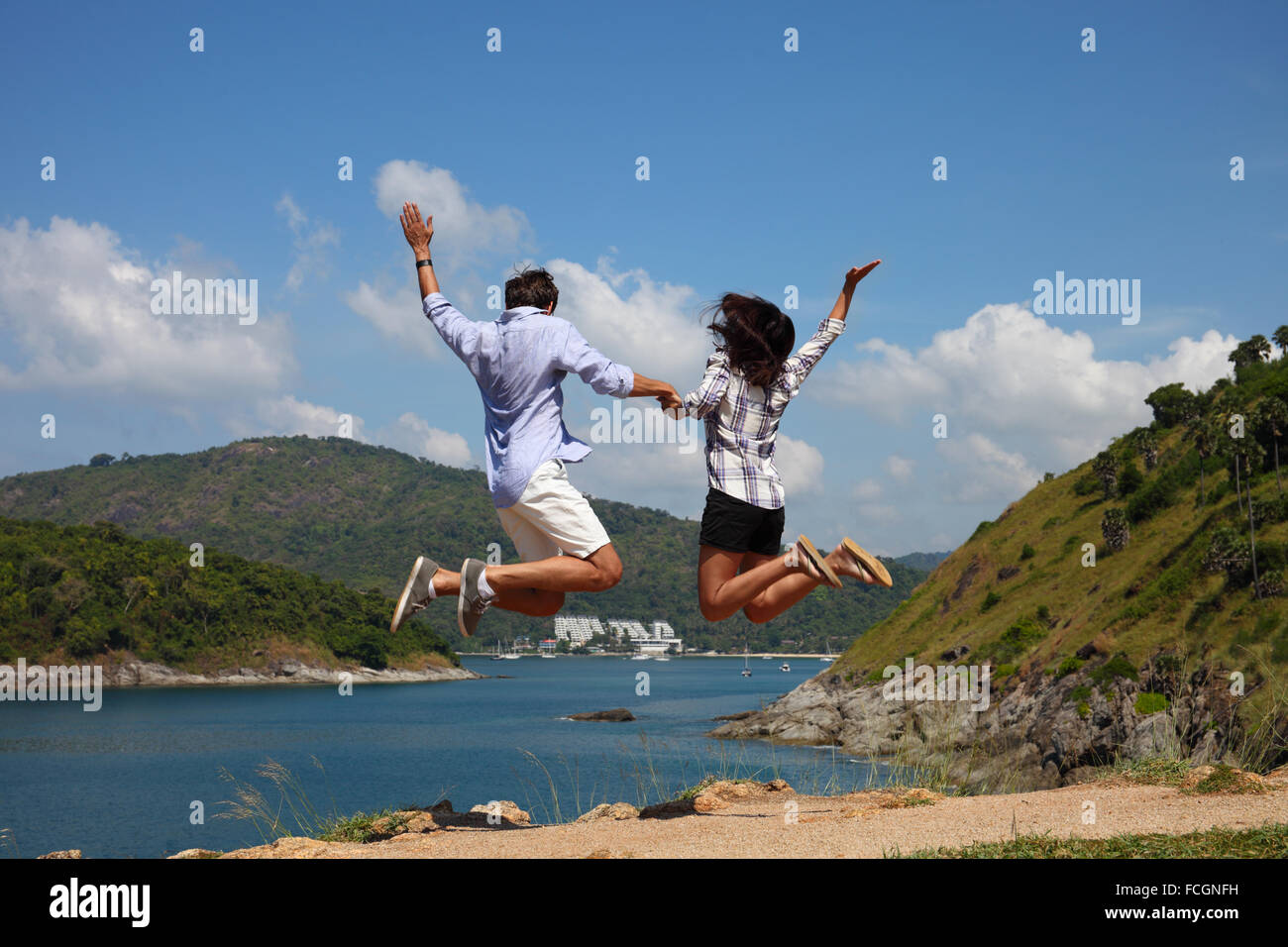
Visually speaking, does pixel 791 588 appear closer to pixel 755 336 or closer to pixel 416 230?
pixel 755 336

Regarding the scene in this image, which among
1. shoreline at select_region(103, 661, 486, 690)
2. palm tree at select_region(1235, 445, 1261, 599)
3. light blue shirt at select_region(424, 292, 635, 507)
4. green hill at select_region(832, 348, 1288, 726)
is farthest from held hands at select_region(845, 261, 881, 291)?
shoreline at select_region(103, 661, 486, 690)

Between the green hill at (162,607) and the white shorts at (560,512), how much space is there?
10988 centimetres

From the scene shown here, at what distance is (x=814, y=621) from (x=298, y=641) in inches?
3644

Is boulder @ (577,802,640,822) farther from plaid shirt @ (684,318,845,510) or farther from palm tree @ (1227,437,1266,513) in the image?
palm tree @ (1227,437,1266,513)

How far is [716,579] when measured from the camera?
22.0ft

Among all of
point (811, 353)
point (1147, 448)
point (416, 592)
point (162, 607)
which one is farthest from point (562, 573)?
point (162, 607)

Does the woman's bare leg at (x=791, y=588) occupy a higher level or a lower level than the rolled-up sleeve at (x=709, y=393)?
lower

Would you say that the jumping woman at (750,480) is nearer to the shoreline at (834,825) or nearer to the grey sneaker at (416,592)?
the shoreline at (834,825)

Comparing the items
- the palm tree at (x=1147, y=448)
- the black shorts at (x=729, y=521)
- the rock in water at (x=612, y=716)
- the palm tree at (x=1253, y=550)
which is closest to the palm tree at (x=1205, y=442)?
the palm tree at (x=1253, y=550)

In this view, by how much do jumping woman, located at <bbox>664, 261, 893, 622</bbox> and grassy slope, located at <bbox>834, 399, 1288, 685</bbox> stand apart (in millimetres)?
15774

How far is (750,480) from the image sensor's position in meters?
6.67

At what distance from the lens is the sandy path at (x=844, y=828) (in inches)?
237
